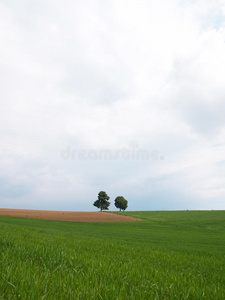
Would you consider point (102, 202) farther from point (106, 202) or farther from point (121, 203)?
point (121, 203)

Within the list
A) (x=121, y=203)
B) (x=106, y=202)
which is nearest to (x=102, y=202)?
(x=106, y=202)

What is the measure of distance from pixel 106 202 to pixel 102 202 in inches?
85.1

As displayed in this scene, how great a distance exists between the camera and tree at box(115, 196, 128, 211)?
11275 cm

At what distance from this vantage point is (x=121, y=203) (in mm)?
112562

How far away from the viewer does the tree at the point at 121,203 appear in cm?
11275

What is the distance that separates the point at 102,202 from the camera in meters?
111

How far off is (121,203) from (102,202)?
1012 cm

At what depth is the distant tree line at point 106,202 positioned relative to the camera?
11012 cm

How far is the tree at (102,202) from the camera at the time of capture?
110125 mm

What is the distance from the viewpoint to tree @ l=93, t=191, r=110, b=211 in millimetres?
110125

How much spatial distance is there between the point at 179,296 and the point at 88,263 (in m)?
1.98

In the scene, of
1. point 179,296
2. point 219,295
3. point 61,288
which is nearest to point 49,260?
point 61,288

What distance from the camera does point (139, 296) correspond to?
9.45 feet

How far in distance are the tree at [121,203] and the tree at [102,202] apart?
500cm
